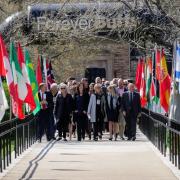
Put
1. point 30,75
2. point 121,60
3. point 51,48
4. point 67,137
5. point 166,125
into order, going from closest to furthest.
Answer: point 166,125, point 30,75, point 67,137, point 51,48, point 121,60

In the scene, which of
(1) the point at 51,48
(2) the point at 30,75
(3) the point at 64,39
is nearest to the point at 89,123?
(2) the point at 30,75

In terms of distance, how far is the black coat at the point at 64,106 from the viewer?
27281 millimetres

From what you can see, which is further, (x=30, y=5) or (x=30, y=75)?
(x=30, y=5)

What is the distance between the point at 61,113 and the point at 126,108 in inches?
81.5

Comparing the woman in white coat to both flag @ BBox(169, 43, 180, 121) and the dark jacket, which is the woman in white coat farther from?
flag @ BBox(169, 43, 180, 121)

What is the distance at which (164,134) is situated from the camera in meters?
20.8

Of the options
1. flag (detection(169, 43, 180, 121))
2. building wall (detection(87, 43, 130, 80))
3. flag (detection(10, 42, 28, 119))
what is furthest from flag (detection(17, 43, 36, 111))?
building wall (detection(87, 43, 130, 80))

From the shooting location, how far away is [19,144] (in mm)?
21281

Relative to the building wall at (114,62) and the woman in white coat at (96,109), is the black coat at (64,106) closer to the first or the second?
the woman in white coat at (96,109)

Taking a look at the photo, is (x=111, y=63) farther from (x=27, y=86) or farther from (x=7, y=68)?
(x=7, y=68)

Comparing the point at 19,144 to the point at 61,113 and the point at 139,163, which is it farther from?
the point at 61,113

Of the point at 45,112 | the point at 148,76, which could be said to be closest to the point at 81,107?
the point at 45,112

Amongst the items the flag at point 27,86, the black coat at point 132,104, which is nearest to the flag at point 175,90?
the flag at point 27,86

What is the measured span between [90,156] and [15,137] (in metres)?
1.87
